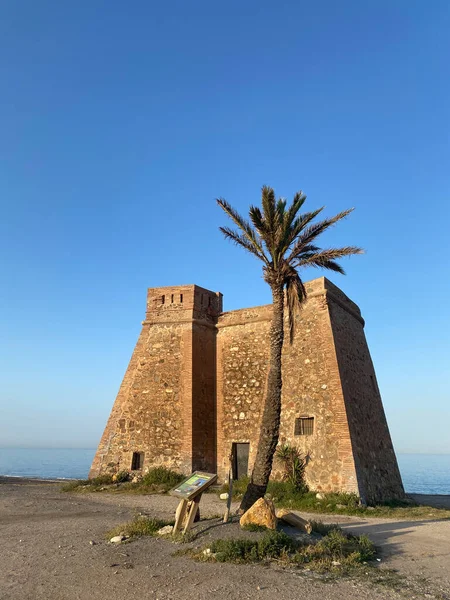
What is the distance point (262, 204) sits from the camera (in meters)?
14.4

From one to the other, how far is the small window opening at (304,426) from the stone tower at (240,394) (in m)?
0.04

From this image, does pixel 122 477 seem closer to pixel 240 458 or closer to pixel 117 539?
pixel 240 458

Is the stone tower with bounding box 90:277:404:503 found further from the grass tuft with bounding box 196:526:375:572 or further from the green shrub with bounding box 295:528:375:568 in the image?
the grass tuft with bounding box 196:526:375:572

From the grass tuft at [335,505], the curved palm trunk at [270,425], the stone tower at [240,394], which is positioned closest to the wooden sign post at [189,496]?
the curved palm trunk at [270,425]

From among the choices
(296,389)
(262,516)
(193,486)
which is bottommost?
(262,516)

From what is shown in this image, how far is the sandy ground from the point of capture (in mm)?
6969

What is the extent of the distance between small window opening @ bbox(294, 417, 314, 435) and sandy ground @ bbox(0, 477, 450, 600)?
6389mm

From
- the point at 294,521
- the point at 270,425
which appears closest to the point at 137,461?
the point at 270,425

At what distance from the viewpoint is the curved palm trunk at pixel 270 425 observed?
40.9ft

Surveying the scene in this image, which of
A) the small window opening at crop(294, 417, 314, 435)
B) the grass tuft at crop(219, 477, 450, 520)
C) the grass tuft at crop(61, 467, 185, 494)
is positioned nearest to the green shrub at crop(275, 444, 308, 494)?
the grass tuft at crop(219, 477, 450, 520)

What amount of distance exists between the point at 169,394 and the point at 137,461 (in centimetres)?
346

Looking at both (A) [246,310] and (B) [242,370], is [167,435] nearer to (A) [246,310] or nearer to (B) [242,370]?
(B) [242,370]

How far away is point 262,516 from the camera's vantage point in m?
10.1

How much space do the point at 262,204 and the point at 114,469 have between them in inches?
576
